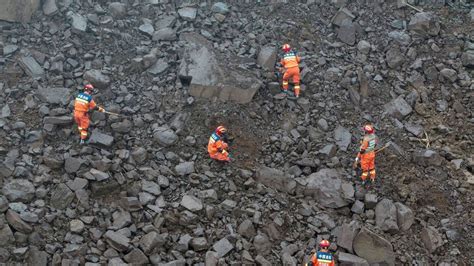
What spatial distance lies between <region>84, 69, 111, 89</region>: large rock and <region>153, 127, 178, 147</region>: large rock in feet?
7.17

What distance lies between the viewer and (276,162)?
44.8 ft

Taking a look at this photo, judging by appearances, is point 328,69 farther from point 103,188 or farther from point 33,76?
point 33,76

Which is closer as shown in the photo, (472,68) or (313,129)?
(313,129)

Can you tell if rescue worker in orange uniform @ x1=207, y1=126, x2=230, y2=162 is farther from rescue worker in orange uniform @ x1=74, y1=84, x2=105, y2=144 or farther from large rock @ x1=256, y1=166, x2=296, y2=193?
rescue worker in orange uniform @ x1=74, y1=84, x2=105, y2=144

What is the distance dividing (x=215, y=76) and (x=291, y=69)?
205cm

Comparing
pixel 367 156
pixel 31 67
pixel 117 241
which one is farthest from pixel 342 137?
pixel 31 67

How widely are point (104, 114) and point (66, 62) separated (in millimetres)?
2385

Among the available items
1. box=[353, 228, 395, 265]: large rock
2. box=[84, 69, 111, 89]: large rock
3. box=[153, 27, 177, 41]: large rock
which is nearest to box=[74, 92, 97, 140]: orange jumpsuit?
box=[84, 69, 111, 89]: large rock

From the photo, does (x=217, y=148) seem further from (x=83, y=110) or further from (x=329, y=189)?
(x=83, y=110)

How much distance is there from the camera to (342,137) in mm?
14148

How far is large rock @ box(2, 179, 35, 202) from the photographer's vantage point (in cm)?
1199

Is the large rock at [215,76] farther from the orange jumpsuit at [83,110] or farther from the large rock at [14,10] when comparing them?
the large rock at [14,10]

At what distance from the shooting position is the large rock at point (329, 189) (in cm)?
1298

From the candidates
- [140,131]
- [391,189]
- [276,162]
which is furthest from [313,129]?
[140,131]
